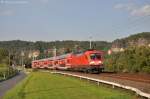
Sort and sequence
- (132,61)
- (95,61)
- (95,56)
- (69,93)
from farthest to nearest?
(95,56) → (95,61) → (132,61) → (69,93)

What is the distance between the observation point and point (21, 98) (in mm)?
23234

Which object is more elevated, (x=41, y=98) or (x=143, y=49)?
(x=143, y=49)

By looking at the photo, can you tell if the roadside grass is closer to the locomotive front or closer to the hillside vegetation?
the hillside vegetation

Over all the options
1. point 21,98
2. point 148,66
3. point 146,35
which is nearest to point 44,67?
point 146,35

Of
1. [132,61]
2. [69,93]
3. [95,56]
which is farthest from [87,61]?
[69,93]

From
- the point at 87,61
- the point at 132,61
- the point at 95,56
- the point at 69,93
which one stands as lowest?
the point at 69,93

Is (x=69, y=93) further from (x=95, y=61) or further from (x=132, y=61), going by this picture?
(x=132, y=61)

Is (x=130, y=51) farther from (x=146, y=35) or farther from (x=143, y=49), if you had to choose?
(x=146, y=35)

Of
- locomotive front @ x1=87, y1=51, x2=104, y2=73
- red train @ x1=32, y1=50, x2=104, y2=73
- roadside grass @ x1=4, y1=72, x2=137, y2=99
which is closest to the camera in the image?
roadside grass @ x1=4, y1=72, x2=137, y2=99

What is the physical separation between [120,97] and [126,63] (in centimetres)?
3586

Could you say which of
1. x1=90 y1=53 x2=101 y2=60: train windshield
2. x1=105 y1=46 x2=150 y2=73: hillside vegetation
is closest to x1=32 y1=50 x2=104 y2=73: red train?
x1=90 y1=53 x2=101 y2=60: train windshield

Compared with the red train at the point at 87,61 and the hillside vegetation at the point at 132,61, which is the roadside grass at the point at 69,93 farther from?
the red train at the point at 87,61

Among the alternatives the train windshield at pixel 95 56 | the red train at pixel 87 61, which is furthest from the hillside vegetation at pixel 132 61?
the train windshield at pixel 95 56

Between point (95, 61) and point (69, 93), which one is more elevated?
point (95, 61)
